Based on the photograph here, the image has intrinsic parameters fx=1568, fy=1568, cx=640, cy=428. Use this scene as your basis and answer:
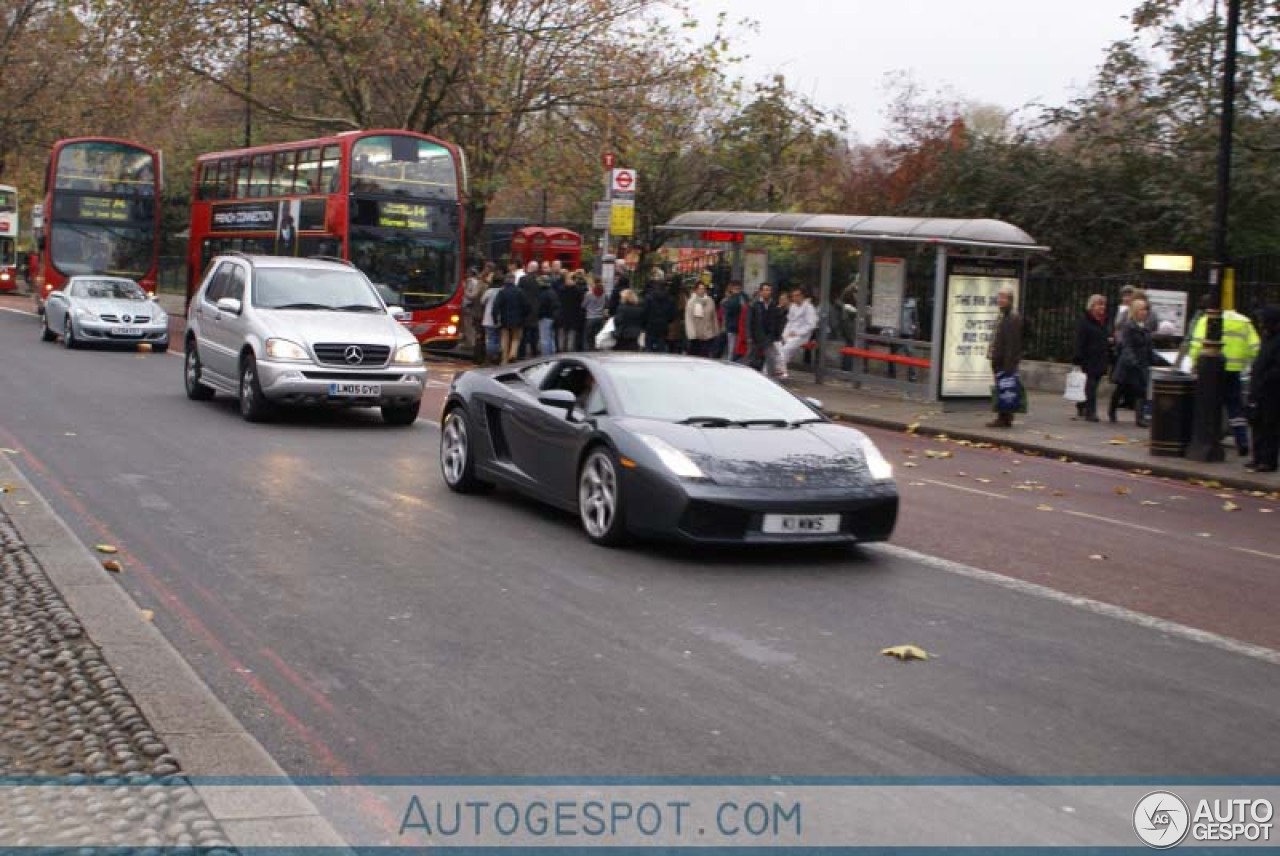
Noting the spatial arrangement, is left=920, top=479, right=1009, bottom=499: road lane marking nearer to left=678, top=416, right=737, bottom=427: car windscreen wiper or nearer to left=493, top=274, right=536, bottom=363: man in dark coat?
left=678, top=416, right=737, bottom=427: car windscreen wiper

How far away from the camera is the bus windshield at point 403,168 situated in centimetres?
2819

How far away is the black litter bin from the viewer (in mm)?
17156

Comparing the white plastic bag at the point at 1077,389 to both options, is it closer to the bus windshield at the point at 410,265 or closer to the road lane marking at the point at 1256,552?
the road lane marking at the point at 1256,552

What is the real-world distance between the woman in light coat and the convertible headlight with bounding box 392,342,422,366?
8001 mm

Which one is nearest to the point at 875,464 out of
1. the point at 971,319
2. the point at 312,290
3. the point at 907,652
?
the point at 907,652

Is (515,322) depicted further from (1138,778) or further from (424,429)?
(1138,778)

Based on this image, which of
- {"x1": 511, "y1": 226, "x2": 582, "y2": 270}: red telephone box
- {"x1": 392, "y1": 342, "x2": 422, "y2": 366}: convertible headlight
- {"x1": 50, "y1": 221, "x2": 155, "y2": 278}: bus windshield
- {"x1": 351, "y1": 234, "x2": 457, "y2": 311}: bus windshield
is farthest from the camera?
{"x1": 511, "y1": 226, "x2": 582, "y2": 270}: red telephone box

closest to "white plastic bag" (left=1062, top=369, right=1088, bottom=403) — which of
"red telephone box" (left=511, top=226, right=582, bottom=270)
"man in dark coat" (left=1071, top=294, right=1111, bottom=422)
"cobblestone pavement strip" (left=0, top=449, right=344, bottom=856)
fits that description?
"man in dark coat" (left=1071, top=294, right=1111, bottom=422)

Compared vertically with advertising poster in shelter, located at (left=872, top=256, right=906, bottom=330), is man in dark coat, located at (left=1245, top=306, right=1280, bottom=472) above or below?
below

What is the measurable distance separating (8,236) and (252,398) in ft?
165

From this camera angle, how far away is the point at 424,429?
55.8 ft

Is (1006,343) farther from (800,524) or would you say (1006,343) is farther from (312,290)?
(800,524)

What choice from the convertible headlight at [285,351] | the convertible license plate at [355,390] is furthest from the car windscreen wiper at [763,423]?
the convertible headlight at [285,351]

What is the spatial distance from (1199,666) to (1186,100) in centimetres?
2340
